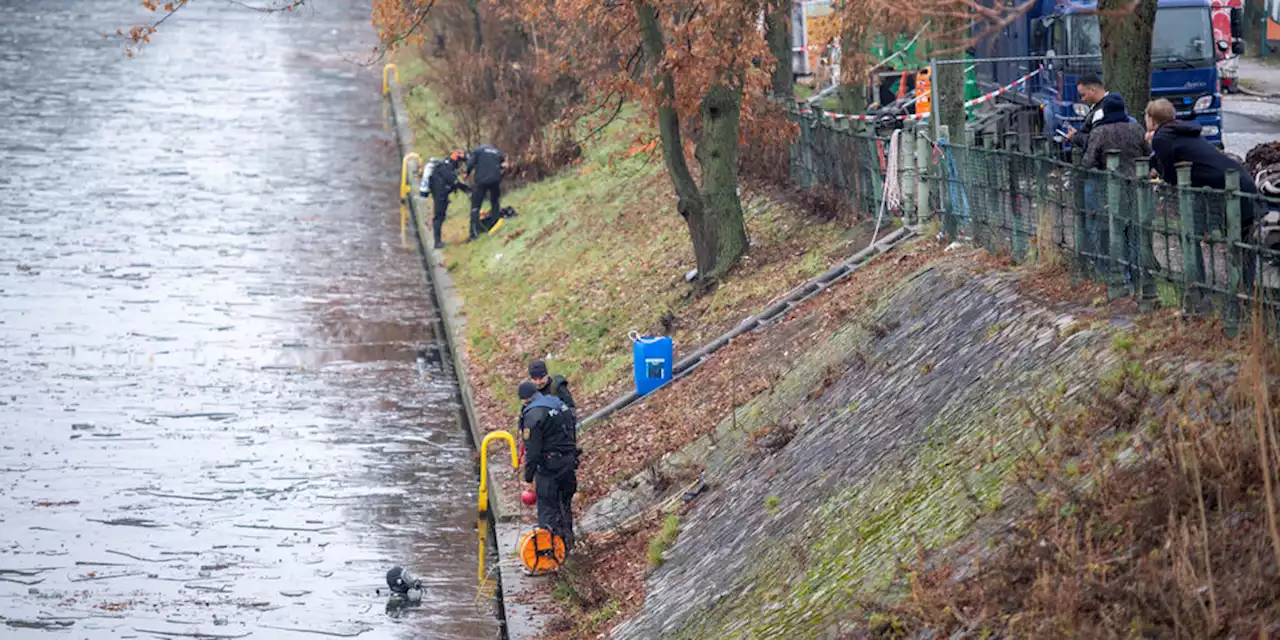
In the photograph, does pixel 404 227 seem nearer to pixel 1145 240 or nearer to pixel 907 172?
pixel 907 172

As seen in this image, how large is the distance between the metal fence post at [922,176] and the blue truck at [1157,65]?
5.91 metres

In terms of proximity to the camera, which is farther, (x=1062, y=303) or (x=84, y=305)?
(x=84, y=305)

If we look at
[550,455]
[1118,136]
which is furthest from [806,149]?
[550,455]

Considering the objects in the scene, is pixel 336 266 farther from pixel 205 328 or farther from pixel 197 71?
pixel 197 71

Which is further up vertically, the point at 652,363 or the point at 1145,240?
the point at 1145,240

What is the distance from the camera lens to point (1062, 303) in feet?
36.3

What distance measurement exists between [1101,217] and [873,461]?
7.62ft

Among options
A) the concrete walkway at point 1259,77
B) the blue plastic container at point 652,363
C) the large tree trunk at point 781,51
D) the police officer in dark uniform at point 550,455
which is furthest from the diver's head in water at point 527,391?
the concrete walkway at point 1259,77

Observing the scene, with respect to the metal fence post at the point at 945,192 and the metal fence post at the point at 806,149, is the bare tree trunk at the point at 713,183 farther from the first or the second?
the metal fence post at the point at 945,192

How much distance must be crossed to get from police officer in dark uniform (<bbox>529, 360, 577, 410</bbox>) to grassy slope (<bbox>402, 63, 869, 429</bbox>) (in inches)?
152

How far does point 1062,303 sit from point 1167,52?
13012mm

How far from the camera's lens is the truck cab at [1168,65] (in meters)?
22.4

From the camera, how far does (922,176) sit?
1598 cm

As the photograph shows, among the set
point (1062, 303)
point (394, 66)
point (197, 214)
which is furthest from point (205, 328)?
point (394, 66)
